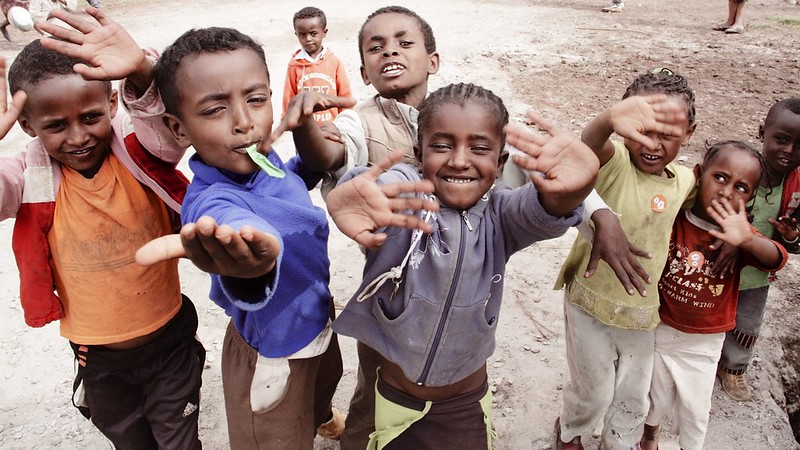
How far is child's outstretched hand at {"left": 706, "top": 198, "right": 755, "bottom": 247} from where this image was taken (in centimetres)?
198

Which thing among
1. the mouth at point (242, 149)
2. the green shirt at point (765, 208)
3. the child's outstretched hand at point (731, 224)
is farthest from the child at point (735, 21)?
the mouth at point (242, 149)

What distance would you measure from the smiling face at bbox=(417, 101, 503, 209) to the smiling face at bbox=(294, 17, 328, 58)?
315 cm

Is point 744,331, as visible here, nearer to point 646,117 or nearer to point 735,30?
point 646,117

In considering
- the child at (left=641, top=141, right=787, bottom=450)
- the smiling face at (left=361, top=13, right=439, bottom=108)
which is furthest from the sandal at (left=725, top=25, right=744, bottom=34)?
the smiling face at (left=361, top=13, right=439, bottom=108)

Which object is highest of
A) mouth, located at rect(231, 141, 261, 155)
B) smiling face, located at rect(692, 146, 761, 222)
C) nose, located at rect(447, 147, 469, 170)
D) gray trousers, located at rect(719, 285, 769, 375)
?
mouth, located at rect(231, 141, 261, 155)

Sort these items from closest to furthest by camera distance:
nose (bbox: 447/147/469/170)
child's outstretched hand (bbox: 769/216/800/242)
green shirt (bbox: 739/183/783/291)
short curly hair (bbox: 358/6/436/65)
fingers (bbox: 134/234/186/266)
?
fingers (bbox: 134/234/186/266)
nose (bbox: 447/147/469/170)
short curly hair (bbox: 358/6/436/65)
child's outstretched hand (bbox: 769/216/800/242)
green shirt (bbox: 739/183/783/291)

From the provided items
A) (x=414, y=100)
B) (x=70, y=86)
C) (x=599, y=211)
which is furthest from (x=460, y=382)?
(x=70, y=86)

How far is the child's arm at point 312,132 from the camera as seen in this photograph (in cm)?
155

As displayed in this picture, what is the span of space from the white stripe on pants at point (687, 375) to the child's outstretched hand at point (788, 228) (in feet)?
1.88

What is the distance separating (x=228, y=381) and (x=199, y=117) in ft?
2.82

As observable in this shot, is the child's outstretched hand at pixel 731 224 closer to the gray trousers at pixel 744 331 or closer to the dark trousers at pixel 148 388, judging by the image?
the gray trousers at pixel 744 331

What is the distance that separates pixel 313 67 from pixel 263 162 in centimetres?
305

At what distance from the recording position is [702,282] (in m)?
2.16

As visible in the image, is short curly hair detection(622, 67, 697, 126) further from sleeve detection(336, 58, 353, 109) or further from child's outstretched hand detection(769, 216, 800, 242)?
sleeve detection(336, 58, 353, 109)
